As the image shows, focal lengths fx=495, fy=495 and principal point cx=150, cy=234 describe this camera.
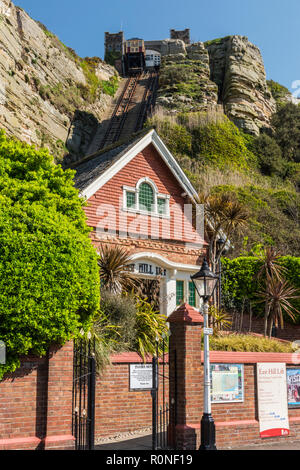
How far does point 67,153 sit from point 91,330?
3884cm

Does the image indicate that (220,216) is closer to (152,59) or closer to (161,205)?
(161,205)

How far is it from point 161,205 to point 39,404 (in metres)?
12.4

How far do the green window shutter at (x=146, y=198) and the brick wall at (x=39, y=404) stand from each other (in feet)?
36.3

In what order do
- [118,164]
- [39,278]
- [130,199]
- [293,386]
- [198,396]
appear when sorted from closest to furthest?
1. [39,278]
2. [198,396]
3. [293,386]
4. [118,164]
5. [130,199]

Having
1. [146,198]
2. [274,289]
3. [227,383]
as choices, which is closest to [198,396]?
[227,383]

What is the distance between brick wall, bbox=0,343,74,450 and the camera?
8945 millimetres

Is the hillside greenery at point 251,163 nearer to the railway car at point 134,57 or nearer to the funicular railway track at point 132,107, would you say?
the funicular railway track at point 132,107

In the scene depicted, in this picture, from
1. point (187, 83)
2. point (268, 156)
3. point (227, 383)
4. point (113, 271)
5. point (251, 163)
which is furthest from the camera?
point (187, 83)

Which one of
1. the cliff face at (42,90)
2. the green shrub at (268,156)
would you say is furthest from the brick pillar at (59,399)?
the green shrub at (268,156)

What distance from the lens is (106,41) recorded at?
9188cm

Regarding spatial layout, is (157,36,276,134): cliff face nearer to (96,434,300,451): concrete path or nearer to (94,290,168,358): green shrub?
(94,290,168,358): green shrub

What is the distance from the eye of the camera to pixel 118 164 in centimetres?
1944

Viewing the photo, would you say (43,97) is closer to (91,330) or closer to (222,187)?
(222,187)
